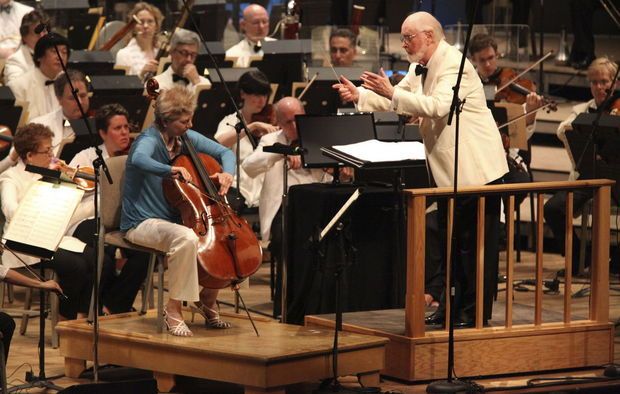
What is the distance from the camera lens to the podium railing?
5168mm

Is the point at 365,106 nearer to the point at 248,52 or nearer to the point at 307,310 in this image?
the point at 307,310

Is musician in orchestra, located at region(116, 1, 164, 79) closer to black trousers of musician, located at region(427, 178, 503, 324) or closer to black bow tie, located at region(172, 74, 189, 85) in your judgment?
black bow tie, located at region(172, 74, 189, 85)

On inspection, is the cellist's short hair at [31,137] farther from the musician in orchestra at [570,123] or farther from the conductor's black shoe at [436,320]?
the musician in orchestra at [570,123]

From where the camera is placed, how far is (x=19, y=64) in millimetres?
8414

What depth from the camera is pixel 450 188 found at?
5172 millimetres

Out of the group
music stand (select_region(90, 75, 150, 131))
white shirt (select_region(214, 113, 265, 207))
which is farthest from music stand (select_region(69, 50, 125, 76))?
white shirt (select_region(214, 113, 265, 207))

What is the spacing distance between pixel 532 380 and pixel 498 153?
0.95 m

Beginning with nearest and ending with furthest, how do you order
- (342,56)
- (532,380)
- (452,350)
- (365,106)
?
(452,350) → (532,380) → (365,106) → (342,56)

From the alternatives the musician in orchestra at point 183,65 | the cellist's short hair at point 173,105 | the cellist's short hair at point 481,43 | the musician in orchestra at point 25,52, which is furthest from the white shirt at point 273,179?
the musician in orchestra at point 25,52

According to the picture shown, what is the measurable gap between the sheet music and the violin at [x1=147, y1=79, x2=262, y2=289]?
21.5 inches

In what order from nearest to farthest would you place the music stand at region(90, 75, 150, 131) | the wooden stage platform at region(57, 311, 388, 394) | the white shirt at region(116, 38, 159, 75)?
the wooden stage platform at region(57, 311, 388, 394)
the music stand at region(90, 75, 150, 131)
the white shirt at region(116, 38, 159, 75)

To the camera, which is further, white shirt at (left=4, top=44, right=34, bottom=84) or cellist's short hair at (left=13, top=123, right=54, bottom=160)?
white shirt at (left=4, top=44, right=34, bottom=84)

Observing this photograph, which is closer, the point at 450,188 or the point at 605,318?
the point at 450,188

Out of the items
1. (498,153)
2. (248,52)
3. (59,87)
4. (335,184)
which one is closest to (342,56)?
(248,52)
